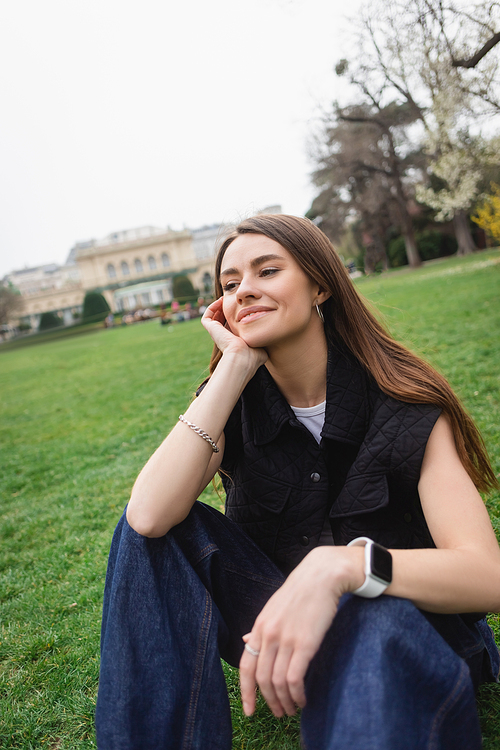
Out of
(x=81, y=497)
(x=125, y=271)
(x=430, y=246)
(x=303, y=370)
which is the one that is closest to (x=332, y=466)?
(x=303, y=370)

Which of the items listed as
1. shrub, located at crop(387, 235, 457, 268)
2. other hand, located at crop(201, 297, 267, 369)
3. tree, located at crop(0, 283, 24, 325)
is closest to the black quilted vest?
other hand, located at crop(201, 297, 267, 369)

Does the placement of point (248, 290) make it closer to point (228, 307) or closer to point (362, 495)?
point (228, 307)

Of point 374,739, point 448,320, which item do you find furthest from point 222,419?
point 448,320

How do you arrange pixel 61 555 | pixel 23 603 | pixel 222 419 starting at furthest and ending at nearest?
pixel 61 555
pixel 23 603
pixel 222 419

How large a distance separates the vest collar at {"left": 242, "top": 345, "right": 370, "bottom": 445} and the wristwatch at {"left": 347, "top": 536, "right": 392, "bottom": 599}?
53 centimetres

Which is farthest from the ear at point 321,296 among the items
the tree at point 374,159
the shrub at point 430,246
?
the shrub at point 430,246

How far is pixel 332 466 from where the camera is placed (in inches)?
71.2

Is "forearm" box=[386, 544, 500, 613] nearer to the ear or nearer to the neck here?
the neck

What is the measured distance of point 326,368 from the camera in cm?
191

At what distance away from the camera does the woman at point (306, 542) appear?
113cm

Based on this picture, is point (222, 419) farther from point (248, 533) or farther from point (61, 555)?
point (61, 555)

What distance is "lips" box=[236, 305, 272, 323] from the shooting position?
1.85 meters

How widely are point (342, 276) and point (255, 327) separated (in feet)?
1.33

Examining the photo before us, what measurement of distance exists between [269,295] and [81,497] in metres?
3.45
